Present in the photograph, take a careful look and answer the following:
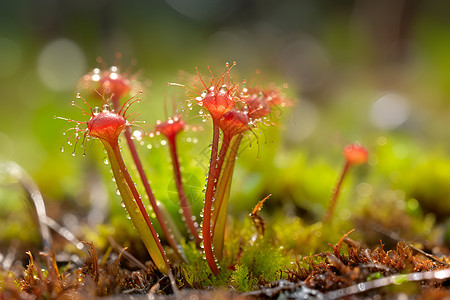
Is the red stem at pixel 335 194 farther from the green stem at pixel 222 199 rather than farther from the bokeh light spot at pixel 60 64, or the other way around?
the bokeh light spot at pixel 60 64

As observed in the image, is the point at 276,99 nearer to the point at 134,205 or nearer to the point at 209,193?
the point at 209,193

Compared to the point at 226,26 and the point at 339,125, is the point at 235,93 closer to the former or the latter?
the point at 339,125

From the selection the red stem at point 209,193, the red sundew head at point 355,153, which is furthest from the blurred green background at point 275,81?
the red sundew head at point 355,153

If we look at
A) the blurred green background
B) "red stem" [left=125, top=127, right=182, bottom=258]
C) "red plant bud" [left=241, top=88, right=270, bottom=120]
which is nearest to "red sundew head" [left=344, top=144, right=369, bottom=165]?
the blurred green background

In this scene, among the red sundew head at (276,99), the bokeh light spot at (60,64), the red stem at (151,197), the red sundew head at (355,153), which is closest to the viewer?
the red stem at (151,197)

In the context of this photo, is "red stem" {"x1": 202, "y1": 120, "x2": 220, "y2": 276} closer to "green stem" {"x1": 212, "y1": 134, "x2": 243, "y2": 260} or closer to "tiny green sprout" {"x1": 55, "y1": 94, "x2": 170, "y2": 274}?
"green stem" {"x1": 212, "y1": 134, "x2": 243, "y2": 260}

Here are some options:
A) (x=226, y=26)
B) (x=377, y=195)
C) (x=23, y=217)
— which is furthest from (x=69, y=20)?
(x=377, y=195)
